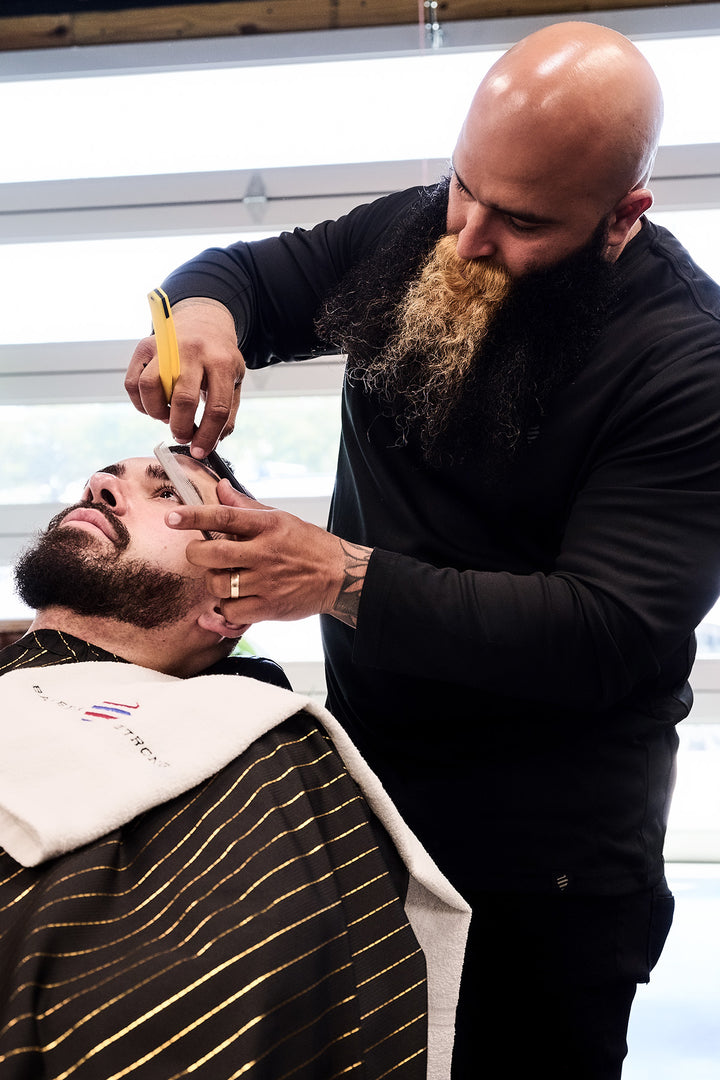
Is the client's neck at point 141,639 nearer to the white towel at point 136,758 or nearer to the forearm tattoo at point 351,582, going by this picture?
the white towel at point 136,758

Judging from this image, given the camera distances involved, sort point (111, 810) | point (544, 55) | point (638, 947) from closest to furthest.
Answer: point (111, 810)
point (544, 55)
point (638, 947)

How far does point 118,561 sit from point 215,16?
8.92ft

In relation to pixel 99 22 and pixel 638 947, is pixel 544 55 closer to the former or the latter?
pixel 638 947

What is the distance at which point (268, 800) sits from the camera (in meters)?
1.29

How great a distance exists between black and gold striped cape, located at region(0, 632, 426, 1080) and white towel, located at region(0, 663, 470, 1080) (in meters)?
0.03

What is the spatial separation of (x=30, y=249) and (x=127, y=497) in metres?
2.60

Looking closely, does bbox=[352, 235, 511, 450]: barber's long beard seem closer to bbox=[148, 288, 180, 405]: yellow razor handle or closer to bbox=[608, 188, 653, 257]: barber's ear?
bbox=[608, 188, 653, 257]: barber's ear

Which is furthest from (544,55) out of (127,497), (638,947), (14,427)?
(14,427)

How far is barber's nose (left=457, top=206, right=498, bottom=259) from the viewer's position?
4.81 feet

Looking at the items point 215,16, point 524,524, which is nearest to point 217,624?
point 524,524

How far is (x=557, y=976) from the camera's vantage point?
159 cm

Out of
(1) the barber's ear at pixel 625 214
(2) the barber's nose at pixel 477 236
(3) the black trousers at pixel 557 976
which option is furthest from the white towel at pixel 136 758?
(1) the barber's ear at pixel 625 214

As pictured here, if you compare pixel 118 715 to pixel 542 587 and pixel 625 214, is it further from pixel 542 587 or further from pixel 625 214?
pixel 625 214

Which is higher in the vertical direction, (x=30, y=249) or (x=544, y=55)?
(x=544, y=55)
